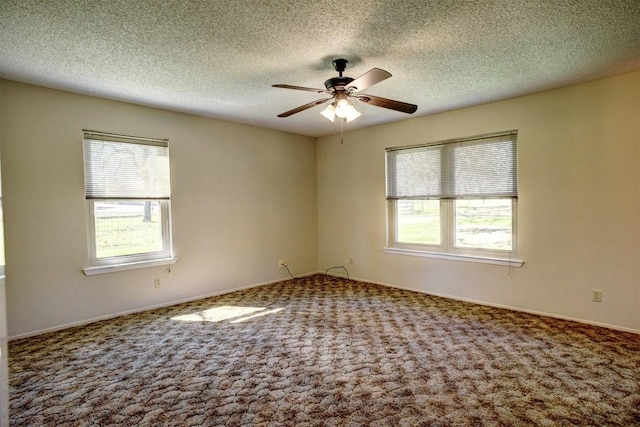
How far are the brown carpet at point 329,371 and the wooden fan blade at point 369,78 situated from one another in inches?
81.2

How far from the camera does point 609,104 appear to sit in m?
3.29

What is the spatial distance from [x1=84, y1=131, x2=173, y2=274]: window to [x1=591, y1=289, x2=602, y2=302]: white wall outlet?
4602 mm

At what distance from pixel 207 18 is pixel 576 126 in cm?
351

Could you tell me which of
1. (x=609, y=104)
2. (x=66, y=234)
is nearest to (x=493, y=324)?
(x=609, y=104)

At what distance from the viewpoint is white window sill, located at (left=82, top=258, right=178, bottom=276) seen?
145 inches

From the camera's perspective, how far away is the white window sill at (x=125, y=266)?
12.1 ft

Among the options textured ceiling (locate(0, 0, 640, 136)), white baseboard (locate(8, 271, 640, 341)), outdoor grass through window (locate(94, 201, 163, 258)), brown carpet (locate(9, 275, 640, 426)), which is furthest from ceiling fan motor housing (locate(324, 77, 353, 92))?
white baseboard (locate(8, 271, 640, 341))

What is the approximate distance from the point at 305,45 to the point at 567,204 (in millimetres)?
3015

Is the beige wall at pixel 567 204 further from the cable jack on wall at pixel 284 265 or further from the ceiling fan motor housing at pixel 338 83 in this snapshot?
the ceiling fan motor housing at pixel 338 83

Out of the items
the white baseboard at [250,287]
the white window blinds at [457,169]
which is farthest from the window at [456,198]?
Result: the white baseboard at [250,287]

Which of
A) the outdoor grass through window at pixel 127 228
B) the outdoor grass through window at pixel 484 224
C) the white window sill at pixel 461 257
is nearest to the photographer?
the outdoor grass through window at pixel 127 228

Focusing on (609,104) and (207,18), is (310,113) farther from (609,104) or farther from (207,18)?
(609,104)

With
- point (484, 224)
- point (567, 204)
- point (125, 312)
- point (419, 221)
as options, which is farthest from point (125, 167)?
point (567, 204)

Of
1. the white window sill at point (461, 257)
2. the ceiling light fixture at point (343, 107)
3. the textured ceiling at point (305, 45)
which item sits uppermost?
the textured ceiling at point (305, 45)
